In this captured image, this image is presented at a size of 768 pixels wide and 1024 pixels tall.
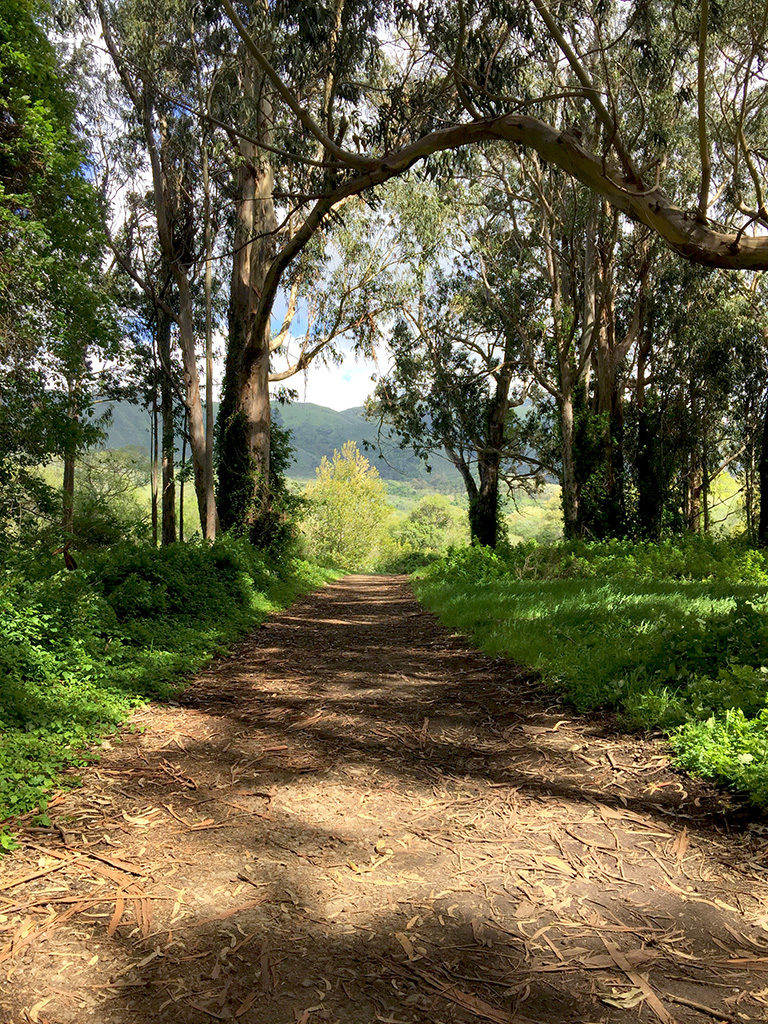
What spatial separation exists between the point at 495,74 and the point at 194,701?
9650 mm

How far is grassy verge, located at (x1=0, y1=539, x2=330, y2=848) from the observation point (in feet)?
10.7

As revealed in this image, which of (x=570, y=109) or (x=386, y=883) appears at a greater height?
(x=570, y=109)

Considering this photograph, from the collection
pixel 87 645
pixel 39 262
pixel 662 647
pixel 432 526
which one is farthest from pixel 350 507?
pixel 662 647

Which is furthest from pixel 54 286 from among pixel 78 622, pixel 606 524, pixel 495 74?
pixel 606 524

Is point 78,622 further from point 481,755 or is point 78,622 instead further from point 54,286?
point 54,286

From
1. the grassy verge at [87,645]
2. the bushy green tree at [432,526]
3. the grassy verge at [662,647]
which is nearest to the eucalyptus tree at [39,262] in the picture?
the grassy verge at [87,645]

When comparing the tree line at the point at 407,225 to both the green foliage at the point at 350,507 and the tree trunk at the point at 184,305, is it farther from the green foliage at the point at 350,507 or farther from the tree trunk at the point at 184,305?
the green foliage at the point at 350,507

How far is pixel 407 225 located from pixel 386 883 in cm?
1873

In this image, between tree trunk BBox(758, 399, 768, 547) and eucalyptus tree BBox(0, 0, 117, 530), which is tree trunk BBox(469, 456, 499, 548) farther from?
eucalyptus tree BBox(0, 0, 117, 530)

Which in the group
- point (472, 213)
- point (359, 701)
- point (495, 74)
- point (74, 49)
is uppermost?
point (74, 49)

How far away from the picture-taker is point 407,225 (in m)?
18.4

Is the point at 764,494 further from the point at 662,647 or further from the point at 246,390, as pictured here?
the point at 246,390

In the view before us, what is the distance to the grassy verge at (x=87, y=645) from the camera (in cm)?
326

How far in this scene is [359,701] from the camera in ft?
15.5
